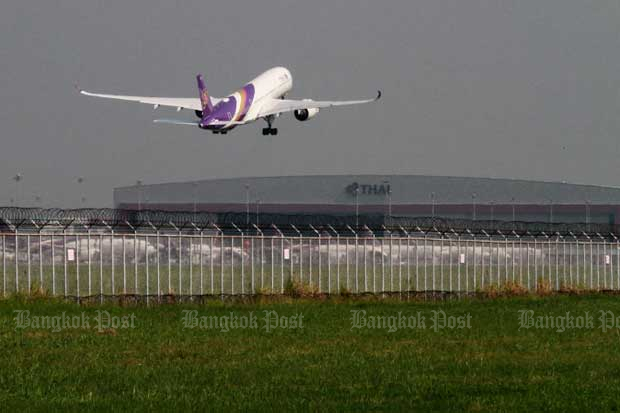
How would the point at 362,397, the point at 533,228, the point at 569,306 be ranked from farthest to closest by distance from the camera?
the point at 533,228 → the point at 569,306 → the point at 362,397

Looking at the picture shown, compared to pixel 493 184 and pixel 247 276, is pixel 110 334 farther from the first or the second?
pixel 493 184

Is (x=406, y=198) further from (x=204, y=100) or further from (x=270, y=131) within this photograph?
(x=204, y=100)

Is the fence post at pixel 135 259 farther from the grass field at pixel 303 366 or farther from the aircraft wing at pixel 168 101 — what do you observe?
→ the aircraft wing at pixel 168 101

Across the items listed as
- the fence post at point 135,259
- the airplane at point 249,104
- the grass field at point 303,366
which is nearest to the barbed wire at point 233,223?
the fence post at point 135,259

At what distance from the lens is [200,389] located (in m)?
24.9

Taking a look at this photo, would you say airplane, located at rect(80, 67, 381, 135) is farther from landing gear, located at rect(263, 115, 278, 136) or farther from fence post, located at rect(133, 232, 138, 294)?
fence post, located at rect(133, 232, 138, 294)

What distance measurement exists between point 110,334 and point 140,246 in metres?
16.4

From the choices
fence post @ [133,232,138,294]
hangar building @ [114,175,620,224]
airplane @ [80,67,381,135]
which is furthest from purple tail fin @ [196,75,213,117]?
hangar building @ [114,175,620,224]

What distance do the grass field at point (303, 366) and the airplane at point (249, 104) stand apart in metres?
37.4

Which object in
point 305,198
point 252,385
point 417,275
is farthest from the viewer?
point 305,198

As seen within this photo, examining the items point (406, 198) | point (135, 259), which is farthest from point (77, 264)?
point (406, 198)

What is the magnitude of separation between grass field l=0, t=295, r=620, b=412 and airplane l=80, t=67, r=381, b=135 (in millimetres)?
37435

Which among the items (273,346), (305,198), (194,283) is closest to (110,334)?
(273,346)

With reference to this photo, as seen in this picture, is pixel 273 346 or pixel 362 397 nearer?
pixel 362 397
